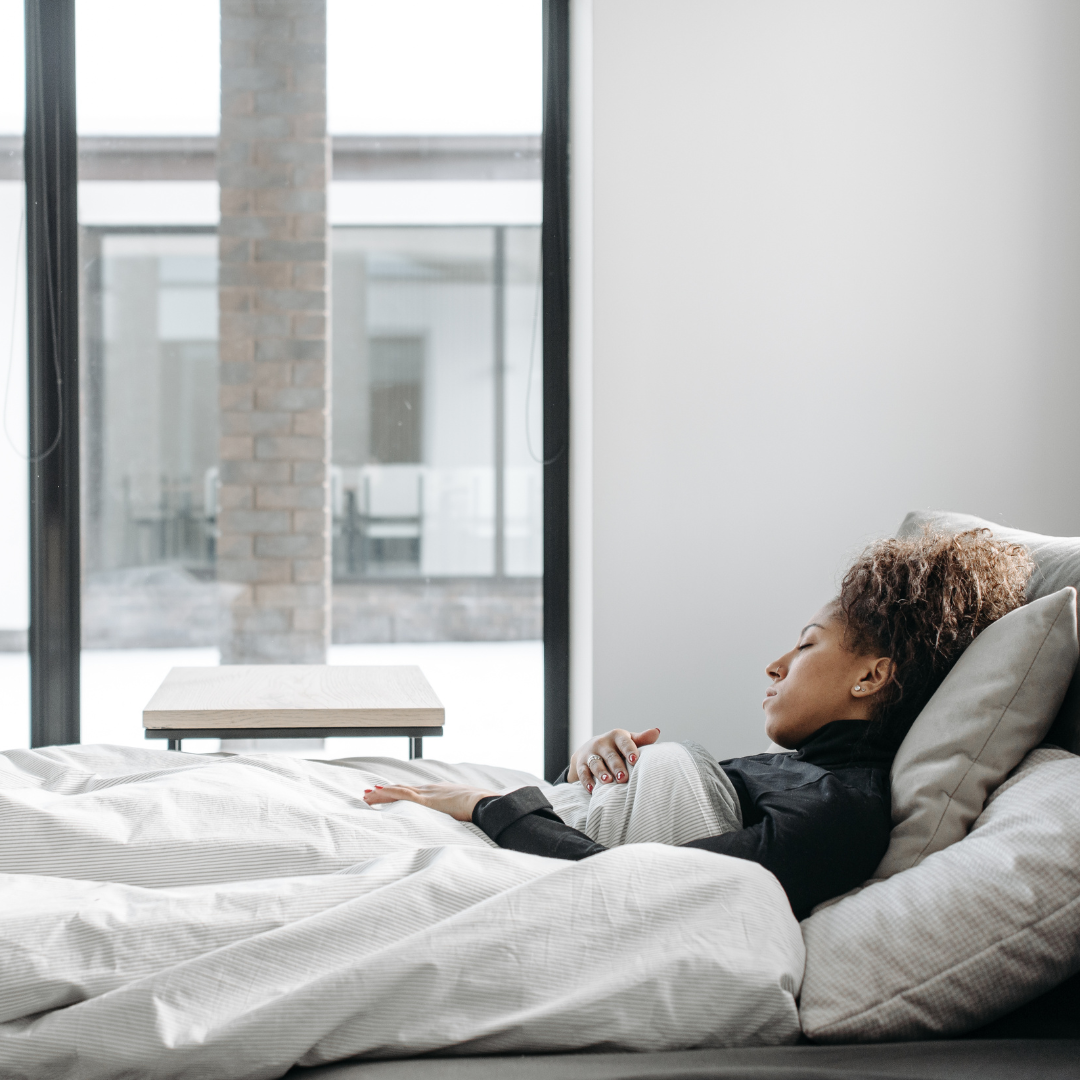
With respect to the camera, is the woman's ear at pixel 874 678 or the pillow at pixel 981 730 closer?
the pillow at pixel 981 730

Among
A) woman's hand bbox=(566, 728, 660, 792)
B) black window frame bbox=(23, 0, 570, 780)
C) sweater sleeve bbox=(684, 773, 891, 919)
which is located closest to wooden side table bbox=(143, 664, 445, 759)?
woman's hand bbox=(566, 728, 660, 792)

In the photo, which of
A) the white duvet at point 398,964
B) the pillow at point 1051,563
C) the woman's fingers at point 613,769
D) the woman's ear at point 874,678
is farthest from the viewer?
the woman's fingers at point 613,769

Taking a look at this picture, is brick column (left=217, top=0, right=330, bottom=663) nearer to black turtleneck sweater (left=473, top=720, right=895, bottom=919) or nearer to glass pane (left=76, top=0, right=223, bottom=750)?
glass pane (left=76, top=0, right=223, bottom=750)

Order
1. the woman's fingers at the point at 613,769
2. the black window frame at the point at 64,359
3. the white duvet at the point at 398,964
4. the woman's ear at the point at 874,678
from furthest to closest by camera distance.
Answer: the black window frame at the point at 64,359
the woman's fingers at the point at 613,769
the woman's ear at the point at 874,678
the white duvet at the point at 398,964

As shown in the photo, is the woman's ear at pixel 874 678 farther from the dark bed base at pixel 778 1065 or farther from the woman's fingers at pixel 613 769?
the dark bed base at pixel 778 1065

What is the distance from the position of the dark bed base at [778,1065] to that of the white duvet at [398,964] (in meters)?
0.01

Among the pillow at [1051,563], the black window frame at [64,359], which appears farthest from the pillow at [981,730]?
the black window frame at [64,359]

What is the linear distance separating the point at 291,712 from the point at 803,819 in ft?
3.20

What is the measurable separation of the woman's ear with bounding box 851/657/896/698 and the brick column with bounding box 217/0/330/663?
5.11 ft

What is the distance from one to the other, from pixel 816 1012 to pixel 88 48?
2553mm

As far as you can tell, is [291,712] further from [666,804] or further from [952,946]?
[952,946]

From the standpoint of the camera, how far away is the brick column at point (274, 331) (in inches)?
92.9

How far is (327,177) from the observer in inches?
93.8

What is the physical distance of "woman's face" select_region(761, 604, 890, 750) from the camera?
3.88 feet
